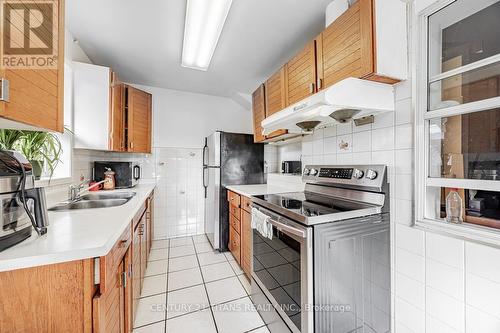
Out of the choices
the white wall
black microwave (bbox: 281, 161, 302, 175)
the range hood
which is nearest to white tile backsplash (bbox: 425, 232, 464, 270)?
the range hood

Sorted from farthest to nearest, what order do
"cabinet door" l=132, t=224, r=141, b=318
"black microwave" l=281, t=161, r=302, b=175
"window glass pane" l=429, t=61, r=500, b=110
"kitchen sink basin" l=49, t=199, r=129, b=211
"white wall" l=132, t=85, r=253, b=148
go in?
"white wall" l=132, t=85, r=253, b=148
"black microwave" l=281, t=161, r=302, b=175
"kitchen sink basin" l=49, t=199, r=129, b=211
"cabinet door" l=132, t=224, r=141, b=318
"window glass pane" l=429, t=61, r=500, b=110

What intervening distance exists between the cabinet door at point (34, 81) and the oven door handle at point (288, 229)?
1.32 metres

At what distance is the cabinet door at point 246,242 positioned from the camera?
209cm

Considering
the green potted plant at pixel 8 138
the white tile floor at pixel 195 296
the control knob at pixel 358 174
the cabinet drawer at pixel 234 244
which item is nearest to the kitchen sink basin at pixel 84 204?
the green potted plant at pixel 8 138

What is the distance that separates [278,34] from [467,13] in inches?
52.7

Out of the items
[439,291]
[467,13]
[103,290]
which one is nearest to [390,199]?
[439,291]

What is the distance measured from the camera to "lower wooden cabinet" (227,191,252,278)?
2.11 m

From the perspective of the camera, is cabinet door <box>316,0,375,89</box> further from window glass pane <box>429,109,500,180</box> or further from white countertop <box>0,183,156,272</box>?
white countertop <box>0,183,156,272</box>

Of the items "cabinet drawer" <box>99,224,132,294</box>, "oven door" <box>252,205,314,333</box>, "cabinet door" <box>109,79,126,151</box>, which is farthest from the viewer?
"cabinet door" <box>109,79,126,151</box>

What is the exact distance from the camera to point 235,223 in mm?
2549

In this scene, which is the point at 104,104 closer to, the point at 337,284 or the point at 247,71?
the point at 247,71

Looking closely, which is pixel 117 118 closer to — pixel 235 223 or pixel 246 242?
pixel 235 223

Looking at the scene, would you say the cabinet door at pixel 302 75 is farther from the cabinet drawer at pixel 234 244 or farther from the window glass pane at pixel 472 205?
the cabinet drawer at pixel 234 244

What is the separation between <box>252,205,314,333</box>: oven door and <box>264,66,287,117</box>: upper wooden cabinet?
1.16m
